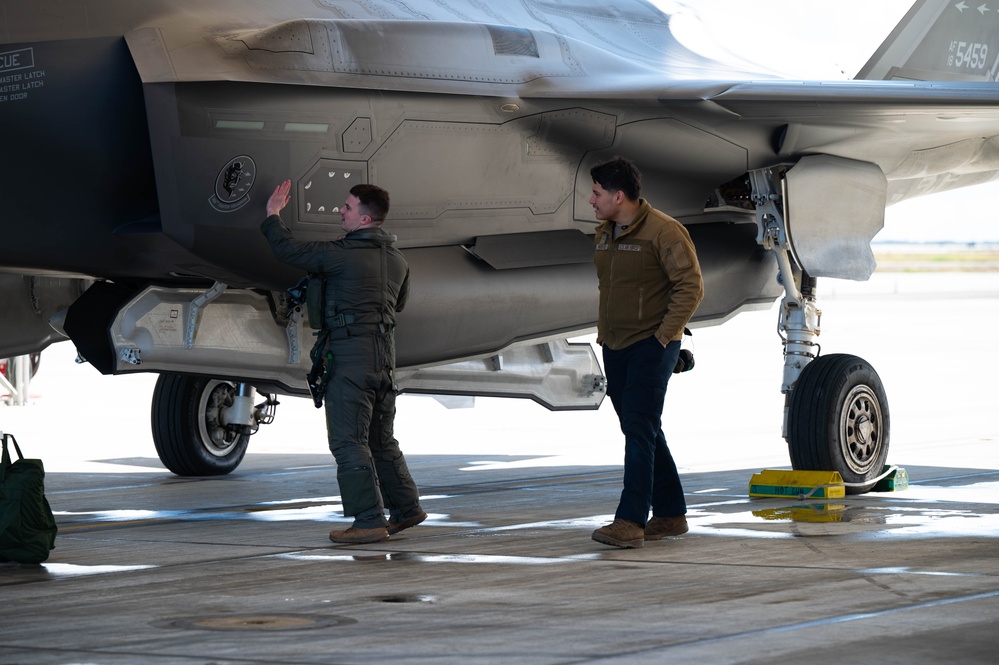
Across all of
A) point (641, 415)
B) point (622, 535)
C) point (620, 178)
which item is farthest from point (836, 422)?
point (620, 178)

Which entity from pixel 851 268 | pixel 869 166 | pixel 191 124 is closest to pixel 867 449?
pixel 851 268

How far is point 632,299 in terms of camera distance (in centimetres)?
748

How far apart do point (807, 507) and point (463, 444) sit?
6.59 metres

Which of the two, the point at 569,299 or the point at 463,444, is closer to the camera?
the point at 569,299

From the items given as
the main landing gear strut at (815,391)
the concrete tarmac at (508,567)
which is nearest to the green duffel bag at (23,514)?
the concrete tarmac at (508,567)

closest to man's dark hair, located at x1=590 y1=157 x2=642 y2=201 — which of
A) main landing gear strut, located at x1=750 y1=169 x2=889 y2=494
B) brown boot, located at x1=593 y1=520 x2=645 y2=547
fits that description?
brown boot, located at x1=593 y1=520 x2=645 y2=547

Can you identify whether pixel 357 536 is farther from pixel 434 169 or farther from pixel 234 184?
pixel 434 169

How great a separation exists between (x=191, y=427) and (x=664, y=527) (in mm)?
5884

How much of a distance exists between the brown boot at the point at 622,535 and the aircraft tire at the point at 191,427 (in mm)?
5850

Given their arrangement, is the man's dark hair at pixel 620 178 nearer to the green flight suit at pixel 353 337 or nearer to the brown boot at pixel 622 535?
the green flight suit at pixel 353 337

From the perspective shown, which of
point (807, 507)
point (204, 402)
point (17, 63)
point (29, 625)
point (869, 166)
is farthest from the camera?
point (204, 402)

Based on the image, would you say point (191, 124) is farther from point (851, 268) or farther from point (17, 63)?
point (851, 268)

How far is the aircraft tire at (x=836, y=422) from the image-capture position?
10070 mm

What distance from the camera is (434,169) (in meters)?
9.52
